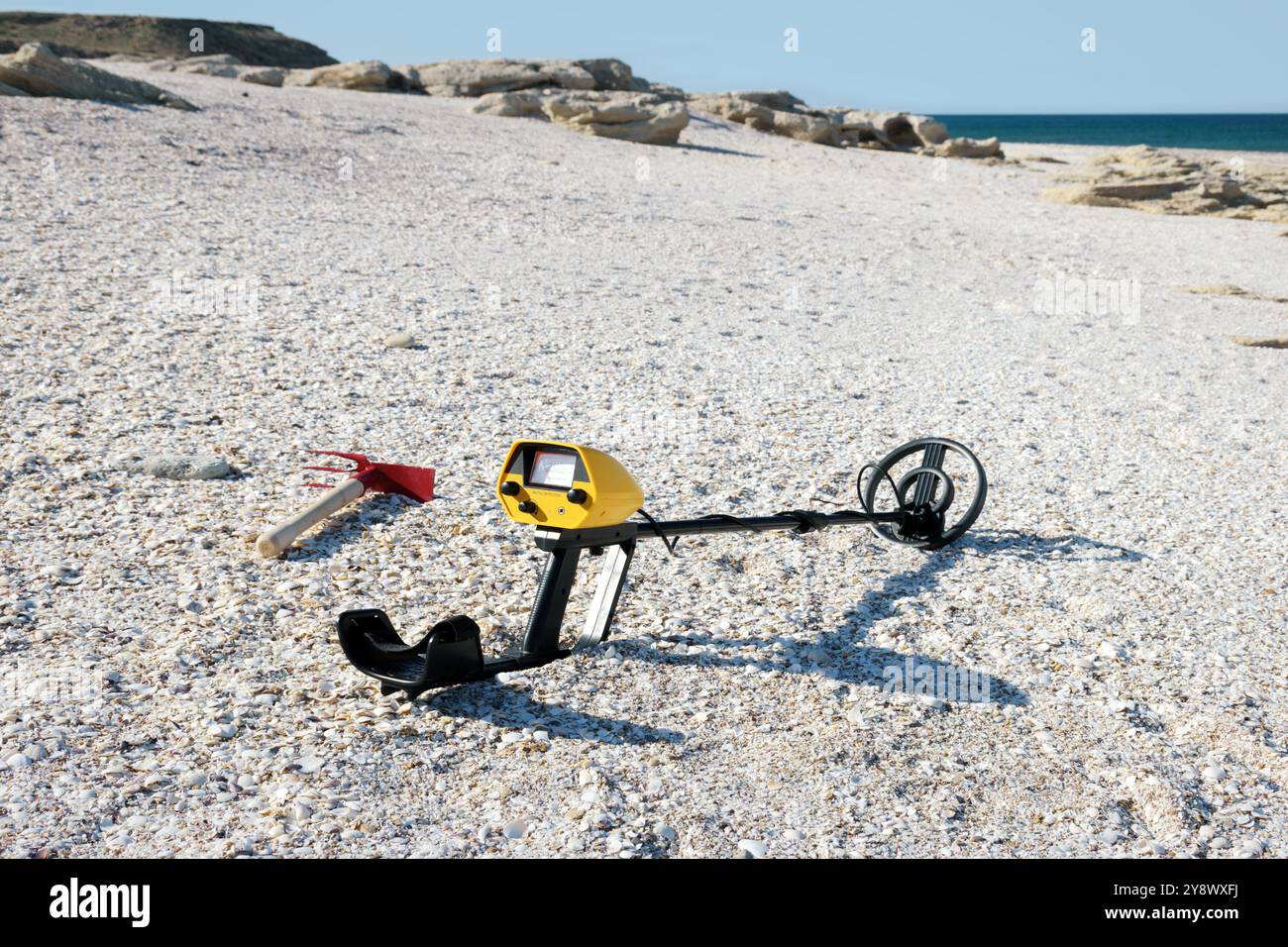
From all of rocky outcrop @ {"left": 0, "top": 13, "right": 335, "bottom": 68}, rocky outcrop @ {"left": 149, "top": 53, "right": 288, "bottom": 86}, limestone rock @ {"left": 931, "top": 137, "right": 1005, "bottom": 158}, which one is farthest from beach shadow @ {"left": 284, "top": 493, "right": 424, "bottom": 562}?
rocky outcrop @ {"left": 0, "top": 13, "right": 335, "bottom": 68}

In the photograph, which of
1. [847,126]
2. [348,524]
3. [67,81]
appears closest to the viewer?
[348,524]

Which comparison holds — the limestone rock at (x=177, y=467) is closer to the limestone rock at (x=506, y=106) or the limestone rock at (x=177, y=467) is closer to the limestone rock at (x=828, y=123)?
the limestone rock at (x=506, y=106)

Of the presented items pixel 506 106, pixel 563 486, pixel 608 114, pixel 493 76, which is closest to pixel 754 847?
pixel 563 486

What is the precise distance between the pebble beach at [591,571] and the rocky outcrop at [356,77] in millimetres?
16076

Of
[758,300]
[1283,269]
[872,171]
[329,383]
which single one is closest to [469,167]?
[758,300]

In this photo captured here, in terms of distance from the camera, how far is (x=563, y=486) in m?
3.21

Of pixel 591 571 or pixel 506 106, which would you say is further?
pixel 506 106

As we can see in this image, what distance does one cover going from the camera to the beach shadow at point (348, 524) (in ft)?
14.6

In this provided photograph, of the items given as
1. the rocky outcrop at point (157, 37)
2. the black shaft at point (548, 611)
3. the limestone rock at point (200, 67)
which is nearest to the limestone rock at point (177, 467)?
the black shaft at point (548, 611)

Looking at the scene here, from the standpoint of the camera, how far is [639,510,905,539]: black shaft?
3613 mm

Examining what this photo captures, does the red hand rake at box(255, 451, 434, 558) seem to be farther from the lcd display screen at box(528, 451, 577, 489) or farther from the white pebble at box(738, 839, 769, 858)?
the white pebble at box(738, 839, 769, 858)

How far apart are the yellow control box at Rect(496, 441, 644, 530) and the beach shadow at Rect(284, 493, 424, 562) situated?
152cm

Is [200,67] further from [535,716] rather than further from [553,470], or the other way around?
[535,716]

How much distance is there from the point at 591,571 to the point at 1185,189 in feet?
64.7
